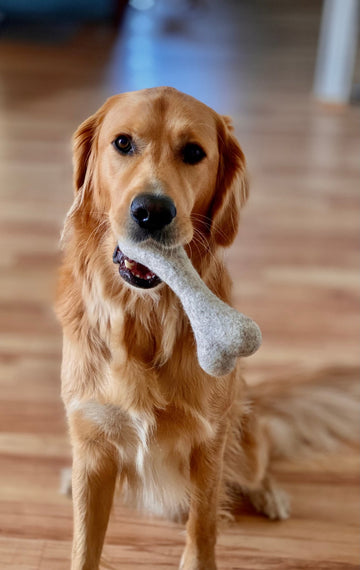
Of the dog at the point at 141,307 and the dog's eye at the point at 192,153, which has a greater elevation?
the dog's eye at the point at 192,153

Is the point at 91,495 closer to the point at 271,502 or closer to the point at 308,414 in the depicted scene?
the point at 271,502

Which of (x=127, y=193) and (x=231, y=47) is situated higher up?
(x=127, y=193)

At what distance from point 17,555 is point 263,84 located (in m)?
3.38

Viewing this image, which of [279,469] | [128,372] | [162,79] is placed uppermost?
[128,372]

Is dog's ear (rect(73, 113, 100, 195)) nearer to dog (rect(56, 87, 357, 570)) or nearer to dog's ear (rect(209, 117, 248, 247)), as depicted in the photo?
dog (rect(56, 87, 357, 570))

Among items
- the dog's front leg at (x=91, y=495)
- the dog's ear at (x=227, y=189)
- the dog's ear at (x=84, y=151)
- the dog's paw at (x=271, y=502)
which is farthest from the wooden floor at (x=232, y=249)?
the dog's ear at (x=84, y=151)

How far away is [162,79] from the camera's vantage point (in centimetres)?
400

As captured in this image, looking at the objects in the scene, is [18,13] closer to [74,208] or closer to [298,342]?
[298,342]

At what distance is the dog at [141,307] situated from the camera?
3.84 ft

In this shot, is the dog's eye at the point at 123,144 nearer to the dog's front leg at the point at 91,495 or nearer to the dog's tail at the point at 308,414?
the dog's front leg at the point at 91,495

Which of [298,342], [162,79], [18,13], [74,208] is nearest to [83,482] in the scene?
[74,208]

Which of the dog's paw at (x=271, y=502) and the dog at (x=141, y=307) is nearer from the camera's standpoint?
the dog at (x=141, y=307)

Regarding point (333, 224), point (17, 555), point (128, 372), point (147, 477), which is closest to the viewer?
point (128, 372)

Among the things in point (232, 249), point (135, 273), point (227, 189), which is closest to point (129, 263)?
point (135, 273)
